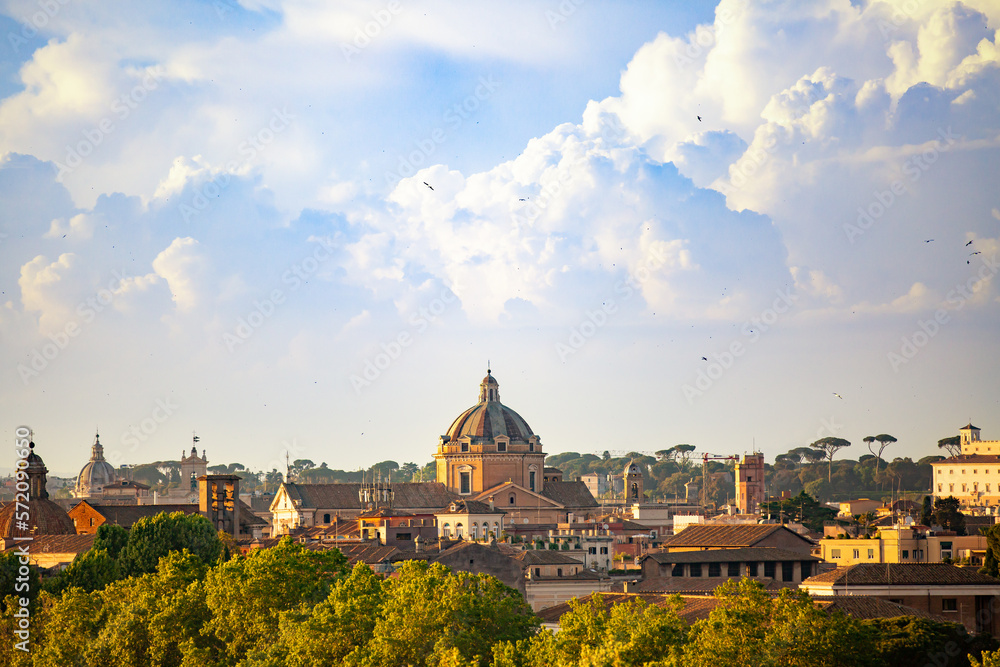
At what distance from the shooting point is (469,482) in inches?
5202

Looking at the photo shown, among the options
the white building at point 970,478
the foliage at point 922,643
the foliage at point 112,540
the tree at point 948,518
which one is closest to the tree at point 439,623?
the foliage at point 922,643

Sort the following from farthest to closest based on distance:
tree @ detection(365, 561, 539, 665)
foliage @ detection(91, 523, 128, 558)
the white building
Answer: the white building → foliage @ detection(91, 523, 128, 558) → tree @ detection(365, 561, 539, 665)

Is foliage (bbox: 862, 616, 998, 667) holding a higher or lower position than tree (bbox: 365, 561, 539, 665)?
lower

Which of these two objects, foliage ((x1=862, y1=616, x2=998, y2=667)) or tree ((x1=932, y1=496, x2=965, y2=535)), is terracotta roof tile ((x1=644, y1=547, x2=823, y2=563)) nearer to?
tree ((x1=932, y1=496, x2=965, y2=535))

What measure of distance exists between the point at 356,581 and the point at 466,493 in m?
86.9

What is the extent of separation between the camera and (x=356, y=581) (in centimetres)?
4544

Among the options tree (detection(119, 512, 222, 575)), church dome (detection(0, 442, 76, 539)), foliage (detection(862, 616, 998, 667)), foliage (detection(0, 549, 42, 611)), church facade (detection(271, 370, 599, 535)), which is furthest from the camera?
church facade (detection(271, 370, 599, 535))

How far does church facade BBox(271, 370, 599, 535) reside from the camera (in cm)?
13050

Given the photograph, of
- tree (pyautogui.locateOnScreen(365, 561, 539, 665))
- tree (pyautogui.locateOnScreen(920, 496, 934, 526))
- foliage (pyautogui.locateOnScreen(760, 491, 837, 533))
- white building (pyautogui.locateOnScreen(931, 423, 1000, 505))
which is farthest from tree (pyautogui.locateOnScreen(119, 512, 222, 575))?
white building (pyautogui.locateOnScreen(931, 423, 1000, 505))

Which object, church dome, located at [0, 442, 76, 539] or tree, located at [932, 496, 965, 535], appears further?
tree, located at [932, 496, 965, 535]

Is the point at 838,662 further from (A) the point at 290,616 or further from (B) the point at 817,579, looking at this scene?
(B) the point at 817,579

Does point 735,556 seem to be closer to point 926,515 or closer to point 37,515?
point 926,515

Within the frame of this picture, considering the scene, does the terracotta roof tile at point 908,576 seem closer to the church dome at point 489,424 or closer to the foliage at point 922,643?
the foliage at point 922,643

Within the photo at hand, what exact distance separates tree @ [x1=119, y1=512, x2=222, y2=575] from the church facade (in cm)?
5684
